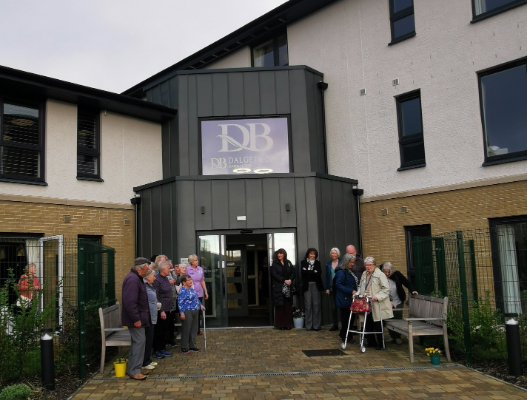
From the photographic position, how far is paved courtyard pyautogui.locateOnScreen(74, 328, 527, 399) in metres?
6.53

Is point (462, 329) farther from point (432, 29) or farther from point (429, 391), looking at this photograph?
point (432, 29)

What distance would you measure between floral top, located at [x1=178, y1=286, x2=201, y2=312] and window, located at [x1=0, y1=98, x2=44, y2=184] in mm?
4916

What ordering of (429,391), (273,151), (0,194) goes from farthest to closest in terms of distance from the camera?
(273,151) < (0,194) < (429,391)

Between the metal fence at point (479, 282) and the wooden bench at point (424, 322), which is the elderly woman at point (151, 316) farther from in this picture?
the metal fence at point (479, 282)

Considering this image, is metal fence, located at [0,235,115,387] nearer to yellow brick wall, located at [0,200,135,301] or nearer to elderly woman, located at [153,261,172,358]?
elderly woman, located at [153,261,172,358]

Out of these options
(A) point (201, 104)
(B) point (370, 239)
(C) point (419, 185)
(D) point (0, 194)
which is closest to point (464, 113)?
(C) point (419, 185)

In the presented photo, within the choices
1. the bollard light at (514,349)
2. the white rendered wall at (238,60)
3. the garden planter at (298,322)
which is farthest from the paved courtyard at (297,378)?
the white rendered wall at (238,60)

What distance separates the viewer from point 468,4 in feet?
37.9

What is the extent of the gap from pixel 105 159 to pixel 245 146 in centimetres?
354

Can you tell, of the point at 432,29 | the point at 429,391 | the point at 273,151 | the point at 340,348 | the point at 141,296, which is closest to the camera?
the point at 429,391

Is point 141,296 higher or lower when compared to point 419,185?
lower

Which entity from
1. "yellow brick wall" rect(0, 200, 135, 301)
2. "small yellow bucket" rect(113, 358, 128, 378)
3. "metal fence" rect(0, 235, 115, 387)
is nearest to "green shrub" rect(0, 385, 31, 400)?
"metal fence" rect(0, 235, 115, 387)

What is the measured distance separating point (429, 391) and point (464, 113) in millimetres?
6935

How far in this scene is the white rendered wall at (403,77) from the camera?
11.3 meters
